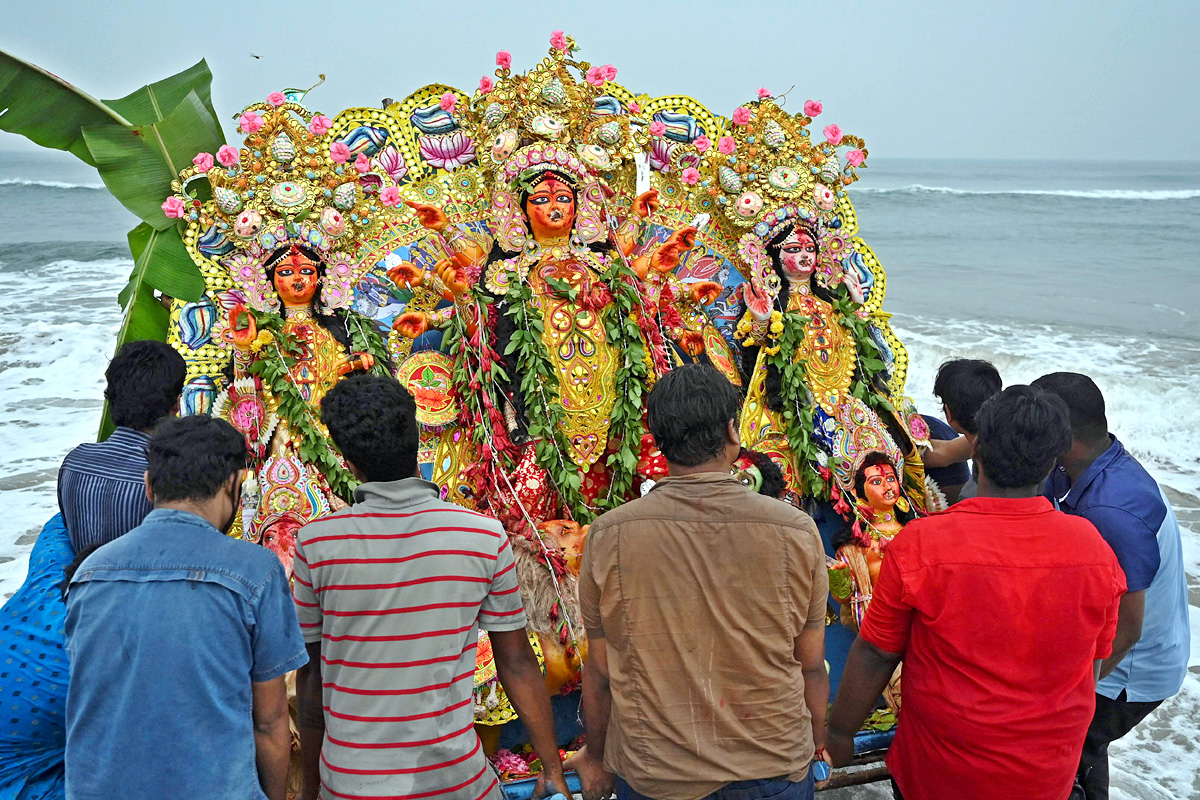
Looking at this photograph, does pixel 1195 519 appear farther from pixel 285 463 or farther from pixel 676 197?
pixel 285 463

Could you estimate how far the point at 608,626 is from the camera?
2223 mm

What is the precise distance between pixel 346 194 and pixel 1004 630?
351 centimetres

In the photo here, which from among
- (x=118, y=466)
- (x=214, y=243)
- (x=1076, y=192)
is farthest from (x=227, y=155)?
(x=1076, y=192)

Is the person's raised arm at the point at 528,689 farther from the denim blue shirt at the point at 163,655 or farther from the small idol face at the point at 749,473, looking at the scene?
the small idol face at the point at 749,473

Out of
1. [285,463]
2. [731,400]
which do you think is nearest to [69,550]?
[285,463]

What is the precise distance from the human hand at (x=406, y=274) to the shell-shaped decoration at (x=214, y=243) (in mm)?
867

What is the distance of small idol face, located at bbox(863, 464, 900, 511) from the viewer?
4.19 meters

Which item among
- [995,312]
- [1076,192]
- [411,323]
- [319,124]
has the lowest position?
[995,312]

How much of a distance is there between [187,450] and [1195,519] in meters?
8.92

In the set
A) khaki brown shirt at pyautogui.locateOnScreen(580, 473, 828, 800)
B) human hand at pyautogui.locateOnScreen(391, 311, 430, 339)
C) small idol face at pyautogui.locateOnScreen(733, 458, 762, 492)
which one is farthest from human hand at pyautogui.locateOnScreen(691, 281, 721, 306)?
khaki brown shirt at pyautogui.locateOnScreen(580, 473, 828, 800)

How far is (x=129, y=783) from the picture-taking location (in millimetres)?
1958

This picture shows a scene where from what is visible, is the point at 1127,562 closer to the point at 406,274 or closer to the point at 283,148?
the point at 406,274

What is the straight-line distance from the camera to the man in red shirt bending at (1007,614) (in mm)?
2213

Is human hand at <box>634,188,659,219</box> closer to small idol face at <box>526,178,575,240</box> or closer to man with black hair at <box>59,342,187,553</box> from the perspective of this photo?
small idol face at <box>526,178,575,240</box>
